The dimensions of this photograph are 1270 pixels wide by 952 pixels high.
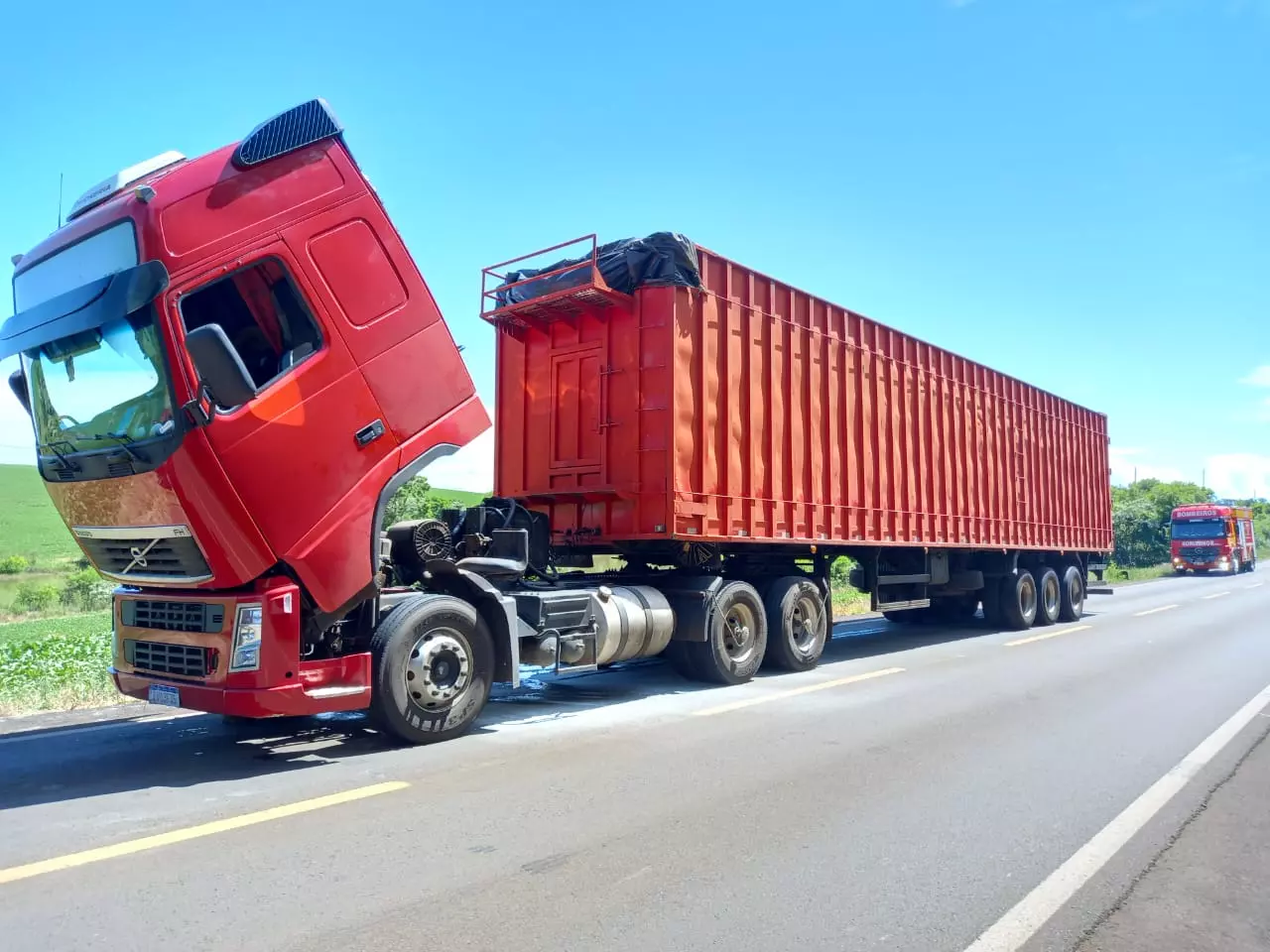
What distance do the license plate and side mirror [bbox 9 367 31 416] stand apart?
1.99 metres

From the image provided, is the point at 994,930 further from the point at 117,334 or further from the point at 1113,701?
the point at 1113,701

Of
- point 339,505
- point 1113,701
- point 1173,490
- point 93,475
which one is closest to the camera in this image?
point 93,475

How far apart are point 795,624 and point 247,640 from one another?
21.3ft

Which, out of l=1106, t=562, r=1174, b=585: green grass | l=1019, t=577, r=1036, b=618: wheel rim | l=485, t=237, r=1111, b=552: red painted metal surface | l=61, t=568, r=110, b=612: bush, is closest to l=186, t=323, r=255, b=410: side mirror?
l=485, t=237, r=1111, b=552: red painted metal surface

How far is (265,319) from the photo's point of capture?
589cm

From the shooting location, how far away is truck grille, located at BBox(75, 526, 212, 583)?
5.55 metres

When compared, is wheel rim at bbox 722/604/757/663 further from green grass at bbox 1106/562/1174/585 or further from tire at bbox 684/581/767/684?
green grass at bbox 1106/562/1174/585

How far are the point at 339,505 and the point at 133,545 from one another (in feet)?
4.21

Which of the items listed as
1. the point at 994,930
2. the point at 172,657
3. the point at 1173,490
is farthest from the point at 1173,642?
the point at 1173,490

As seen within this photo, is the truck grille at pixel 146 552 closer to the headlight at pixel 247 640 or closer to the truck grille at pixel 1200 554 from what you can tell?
the headlight at pixel 247 640

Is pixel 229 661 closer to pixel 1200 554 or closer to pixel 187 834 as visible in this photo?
pixel 187 834

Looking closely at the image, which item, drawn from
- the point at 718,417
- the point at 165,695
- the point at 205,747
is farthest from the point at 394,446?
the point at 718,417

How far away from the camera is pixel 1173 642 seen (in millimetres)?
13414

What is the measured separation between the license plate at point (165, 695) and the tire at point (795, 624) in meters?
6.15
